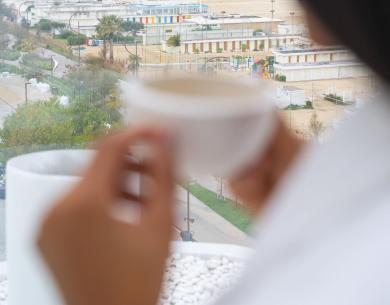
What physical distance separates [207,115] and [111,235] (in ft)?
0.20

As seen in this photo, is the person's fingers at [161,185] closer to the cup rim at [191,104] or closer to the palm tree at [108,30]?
the cup rim at [191,104]

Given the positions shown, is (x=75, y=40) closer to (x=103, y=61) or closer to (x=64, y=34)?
(x=64, y=34)

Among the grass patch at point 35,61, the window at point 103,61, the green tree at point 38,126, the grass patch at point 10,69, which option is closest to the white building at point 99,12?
the window at point 103,61

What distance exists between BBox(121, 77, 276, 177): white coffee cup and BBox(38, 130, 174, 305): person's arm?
0.04 ft

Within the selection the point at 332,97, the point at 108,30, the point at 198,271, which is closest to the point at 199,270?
the point at 198,271

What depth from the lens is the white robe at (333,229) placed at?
237 millimetres

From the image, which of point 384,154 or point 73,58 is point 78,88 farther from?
point 384,154

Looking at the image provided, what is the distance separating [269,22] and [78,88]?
1442 millimetres

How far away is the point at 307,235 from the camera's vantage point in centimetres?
26

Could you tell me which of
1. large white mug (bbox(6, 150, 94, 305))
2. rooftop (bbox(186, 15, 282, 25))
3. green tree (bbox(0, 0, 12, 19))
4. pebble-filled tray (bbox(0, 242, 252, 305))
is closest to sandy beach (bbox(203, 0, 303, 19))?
rooftop (bbox(186, 15, 282, 25))

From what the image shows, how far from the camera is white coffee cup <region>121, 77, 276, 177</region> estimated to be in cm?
32

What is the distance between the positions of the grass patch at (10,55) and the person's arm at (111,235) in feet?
16.5

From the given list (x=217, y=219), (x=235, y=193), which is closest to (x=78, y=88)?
(x=217, y=219)

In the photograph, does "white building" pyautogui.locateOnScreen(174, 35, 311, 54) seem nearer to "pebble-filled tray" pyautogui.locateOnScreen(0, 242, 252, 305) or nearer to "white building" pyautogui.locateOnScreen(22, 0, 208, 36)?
"white building" pyautogui.locateOnScreen(22, 0, 208, 36)
